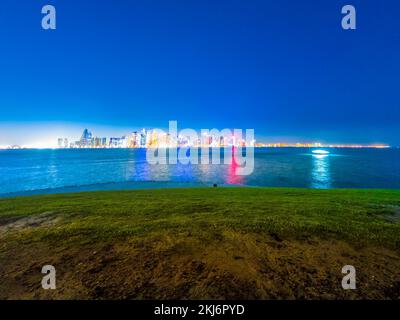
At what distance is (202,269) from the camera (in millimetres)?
5684

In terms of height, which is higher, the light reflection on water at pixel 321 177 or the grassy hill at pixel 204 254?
the grassy hill at pixel 204 254

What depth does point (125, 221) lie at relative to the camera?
9.75 metres

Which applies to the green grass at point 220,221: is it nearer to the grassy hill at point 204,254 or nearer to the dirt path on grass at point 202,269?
the grassy hill at point 204,254

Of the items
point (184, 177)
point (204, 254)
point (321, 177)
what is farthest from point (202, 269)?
point (321, 177)

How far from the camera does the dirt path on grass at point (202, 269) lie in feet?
16.0

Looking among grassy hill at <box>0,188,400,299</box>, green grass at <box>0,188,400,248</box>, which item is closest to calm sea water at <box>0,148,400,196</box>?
green grass at <box>0,188,400,248</box>

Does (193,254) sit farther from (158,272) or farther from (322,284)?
A: (322,284)

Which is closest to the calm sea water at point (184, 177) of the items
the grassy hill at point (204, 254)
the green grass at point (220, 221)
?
the green grass at point (220, 221)

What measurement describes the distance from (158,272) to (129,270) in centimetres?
74

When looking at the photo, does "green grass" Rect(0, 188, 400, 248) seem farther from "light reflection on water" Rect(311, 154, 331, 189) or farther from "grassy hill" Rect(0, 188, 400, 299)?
"light reflection on water" Rect(311, 154, 331, 189)

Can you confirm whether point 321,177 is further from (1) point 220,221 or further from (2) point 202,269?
(2) point 202,269

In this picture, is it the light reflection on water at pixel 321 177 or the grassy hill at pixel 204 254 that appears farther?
the light reflection on water at pixel 321 177

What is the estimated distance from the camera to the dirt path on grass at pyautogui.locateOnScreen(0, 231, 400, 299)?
4.87 metres
